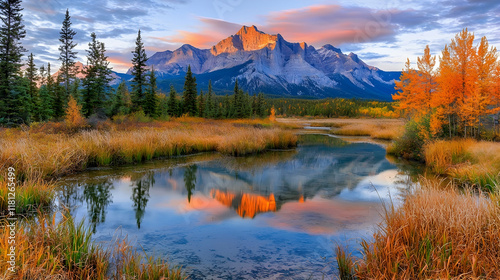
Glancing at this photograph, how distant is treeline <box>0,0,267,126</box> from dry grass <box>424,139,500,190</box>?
77.9 feet

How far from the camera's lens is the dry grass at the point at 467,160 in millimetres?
11227

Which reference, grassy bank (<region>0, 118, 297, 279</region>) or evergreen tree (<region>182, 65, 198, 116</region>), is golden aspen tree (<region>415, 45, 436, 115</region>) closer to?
grassy bank (<region>0, 118, 297, 279</region>)

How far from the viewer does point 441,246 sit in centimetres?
466

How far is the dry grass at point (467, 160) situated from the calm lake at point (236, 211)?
203 cm

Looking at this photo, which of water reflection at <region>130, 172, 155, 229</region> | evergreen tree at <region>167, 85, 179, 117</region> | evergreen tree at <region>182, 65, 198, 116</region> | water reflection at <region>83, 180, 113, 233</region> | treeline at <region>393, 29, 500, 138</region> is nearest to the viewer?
water reflection at <region>83, 180, 113, 233</region>

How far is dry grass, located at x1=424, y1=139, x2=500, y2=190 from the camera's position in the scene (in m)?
11.2

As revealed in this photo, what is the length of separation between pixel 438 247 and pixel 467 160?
12140 mm

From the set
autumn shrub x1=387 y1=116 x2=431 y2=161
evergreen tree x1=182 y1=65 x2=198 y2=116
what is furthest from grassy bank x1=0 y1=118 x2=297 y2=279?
evergreen tree x1=182 y1=65 x2=198 y2=116

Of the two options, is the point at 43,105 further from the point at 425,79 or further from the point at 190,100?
the point at 425,79

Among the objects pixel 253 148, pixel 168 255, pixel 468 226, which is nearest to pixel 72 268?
pixel 168 255

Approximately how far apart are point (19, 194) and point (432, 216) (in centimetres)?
959

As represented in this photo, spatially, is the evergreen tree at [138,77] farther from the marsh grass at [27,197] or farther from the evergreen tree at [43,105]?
the marsh grass at [27,197]

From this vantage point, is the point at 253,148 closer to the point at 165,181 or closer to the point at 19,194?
the point at 165,181

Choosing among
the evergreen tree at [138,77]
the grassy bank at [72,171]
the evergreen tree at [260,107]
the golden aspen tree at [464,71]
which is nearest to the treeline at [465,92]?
the golden aspen tree at [464,71]
